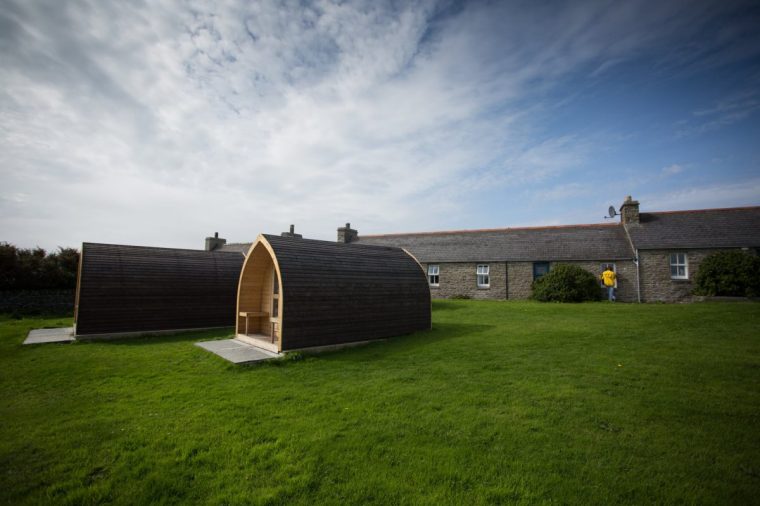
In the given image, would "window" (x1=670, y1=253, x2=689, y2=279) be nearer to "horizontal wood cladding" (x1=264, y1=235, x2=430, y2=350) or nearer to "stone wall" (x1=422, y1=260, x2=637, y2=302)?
"stone wall" (x1=422, y1=260, x2=637, y2=302)

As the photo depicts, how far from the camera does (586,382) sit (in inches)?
295

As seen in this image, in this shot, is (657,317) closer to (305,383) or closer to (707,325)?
(707,325)

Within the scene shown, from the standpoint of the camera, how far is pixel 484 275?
28.2 meters

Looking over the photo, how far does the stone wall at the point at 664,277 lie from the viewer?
22.9m

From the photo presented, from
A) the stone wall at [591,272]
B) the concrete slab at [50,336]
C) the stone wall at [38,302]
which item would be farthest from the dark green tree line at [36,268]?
the stone wall at [591,272]

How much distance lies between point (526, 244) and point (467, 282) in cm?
544

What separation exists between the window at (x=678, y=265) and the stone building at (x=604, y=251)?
0.05 m

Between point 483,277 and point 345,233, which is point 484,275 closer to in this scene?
point 483,277

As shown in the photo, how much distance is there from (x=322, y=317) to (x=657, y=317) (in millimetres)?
13892

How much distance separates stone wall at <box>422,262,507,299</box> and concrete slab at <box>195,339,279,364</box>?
18553 mm

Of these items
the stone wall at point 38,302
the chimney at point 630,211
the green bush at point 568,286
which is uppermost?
the chimney at point 630,211

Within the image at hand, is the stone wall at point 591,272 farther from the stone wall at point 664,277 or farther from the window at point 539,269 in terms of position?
the stone wall at point 664,277

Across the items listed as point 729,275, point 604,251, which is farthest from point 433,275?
point 729,275

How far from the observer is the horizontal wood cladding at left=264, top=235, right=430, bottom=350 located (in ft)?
35.0
